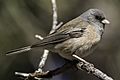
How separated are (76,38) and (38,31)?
6.50ft

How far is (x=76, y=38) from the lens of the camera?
18.1ft

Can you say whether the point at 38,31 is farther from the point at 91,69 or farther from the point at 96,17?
the point at 91,69

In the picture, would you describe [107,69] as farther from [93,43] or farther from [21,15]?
[93,43]

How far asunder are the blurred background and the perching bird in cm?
119

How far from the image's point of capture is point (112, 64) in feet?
24.4

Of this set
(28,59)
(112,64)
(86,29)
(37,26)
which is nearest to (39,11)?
(37,26)

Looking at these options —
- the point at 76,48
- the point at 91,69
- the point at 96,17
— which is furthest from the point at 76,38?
the point at 91,69

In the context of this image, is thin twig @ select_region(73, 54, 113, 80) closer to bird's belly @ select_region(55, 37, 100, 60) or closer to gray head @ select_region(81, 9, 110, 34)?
bird's belly @ select_region(55, 37, 100, 60)

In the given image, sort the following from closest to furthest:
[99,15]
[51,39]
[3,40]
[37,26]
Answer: [51,39], [99,15], [3,40], [37,26]

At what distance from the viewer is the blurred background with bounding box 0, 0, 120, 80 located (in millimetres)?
6949

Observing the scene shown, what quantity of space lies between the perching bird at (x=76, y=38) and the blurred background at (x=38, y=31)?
1.19 metres

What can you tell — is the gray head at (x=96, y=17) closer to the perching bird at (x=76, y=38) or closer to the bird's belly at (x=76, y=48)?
the perching bird at (x=76, y=38)

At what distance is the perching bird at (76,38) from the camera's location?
5.32 m

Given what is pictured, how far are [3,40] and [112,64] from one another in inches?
73.4
